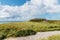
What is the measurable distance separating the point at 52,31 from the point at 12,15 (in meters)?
1.00

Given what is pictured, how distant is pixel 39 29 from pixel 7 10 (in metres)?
0.85

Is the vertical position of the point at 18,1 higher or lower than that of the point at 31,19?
higher

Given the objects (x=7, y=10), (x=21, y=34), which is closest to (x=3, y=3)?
(x=7, y=10)

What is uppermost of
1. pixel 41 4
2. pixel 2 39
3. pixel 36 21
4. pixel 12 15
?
pixel 41 4

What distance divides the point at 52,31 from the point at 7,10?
1.15m

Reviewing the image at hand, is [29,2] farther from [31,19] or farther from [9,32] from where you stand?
[9,32]

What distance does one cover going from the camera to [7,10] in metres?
2.97

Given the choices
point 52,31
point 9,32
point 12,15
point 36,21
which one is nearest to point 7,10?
point 12,15

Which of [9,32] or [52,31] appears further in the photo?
[52,31]

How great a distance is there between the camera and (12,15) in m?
2.93

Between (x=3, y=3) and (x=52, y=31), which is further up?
(x=3, y=3)

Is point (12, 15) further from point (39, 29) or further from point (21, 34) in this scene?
point (39, 29)

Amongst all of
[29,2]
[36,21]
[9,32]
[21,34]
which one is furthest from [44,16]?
[9,32]

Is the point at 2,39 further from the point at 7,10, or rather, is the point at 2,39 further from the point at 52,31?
the point at 52,31
